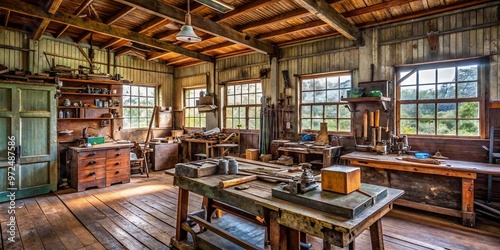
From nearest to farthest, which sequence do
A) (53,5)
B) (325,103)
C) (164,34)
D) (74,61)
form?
1. (53,5)
2. (325,103)
3. (164,34)
4. (74,61)

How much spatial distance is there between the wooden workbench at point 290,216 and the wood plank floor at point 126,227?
104 centimetres

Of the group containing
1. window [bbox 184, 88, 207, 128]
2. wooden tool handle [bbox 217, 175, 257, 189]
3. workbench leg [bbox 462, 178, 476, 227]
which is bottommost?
workbench leg [bbox 462, 178, 476, 227]

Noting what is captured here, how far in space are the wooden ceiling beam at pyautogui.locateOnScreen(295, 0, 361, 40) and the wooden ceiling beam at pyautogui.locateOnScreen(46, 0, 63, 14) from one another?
3.39 metres

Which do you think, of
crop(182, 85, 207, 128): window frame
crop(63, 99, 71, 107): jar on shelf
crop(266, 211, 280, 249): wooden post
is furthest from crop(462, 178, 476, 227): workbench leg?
crop(63, 99, 71, 107): jar on shelf

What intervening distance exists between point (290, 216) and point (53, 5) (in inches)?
176

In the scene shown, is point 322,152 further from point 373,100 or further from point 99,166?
point 99,166

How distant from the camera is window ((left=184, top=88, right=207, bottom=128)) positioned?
8.05 metres

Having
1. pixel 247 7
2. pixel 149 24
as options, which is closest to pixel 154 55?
pixel 149 24

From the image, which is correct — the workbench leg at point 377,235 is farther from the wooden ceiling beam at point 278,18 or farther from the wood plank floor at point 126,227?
the wooden ceiling beam at point 278,18

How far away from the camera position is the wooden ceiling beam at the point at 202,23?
12.9 feet

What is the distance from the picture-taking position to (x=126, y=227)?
10.9ft

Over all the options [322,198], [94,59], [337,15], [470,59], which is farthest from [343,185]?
[94,59]

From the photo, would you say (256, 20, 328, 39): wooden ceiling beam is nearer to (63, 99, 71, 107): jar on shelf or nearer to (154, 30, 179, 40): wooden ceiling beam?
(154, 30, 179, 40): wooden ceiling beam

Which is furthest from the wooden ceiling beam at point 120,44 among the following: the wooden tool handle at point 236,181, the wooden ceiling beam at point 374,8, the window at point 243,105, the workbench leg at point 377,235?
the workbench leg at point 377,235
